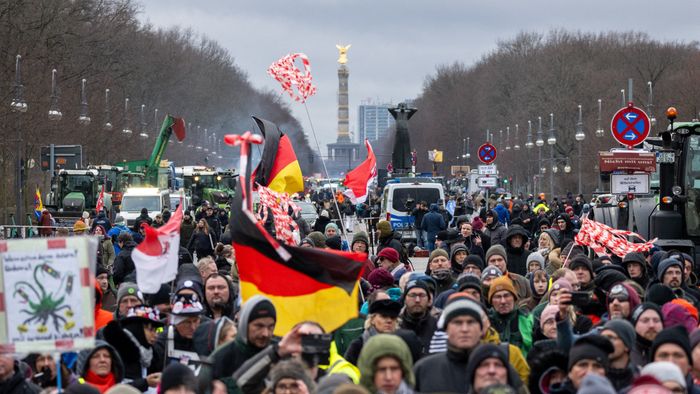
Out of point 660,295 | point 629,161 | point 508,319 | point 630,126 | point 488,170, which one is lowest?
point 508,319

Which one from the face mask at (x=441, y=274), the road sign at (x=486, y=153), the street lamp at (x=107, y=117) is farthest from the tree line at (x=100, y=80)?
the face mask at (x=441, y=274)

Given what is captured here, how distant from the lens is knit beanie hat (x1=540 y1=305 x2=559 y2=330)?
10.9 metres

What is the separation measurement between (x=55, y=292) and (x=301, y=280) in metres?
2.27

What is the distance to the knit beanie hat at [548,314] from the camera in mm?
10902

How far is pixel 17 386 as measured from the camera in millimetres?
9016

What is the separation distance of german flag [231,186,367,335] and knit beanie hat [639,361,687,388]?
246 centimetres

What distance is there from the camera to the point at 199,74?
126 metres

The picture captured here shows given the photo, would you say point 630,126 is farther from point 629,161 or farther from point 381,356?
point 381,356

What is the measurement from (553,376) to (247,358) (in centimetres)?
174

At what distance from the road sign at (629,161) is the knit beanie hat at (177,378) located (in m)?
12.1

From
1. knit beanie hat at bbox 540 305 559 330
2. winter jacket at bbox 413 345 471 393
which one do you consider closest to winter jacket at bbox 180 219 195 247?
knit beanie hat at bbox 540 305 559 330

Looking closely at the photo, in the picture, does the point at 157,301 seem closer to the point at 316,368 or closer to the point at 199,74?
the point at 316,368

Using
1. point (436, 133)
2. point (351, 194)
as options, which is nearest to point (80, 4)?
point (351, 194)

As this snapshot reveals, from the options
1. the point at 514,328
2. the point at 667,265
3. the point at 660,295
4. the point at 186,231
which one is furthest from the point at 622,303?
the point at 186,231
